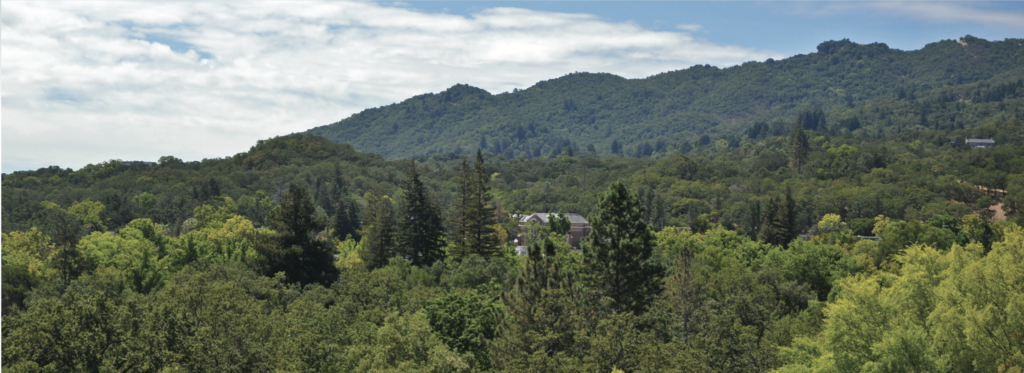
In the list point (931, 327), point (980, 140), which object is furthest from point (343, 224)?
point (980, 140)

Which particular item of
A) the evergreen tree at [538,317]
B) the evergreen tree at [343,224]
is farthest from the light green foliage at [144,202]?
the evergreen tree at [538,317]

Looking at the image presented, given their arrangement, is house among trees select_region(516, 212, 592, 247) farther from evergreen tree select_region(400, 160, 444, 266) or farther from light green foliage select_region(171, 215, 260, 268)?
Result: light green foliage select_region(171, 215, 260, 268)

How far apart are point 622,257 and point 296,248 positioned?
25.3 meters

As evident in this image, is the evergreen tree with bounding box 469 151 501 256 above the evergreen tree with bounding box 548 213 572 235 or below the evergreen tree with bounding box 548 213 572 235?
above

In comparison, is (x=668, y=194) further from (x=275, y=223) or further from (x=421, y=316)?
(x=421, y=316)

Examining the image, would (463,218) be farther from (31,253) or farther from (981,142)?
(981,142)

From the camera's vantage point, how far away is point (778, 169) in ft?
593

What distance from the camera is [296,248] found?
52.4 metres

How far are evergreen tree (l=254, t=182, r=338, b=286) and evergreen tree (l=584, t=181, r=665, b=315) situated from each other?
23258mm

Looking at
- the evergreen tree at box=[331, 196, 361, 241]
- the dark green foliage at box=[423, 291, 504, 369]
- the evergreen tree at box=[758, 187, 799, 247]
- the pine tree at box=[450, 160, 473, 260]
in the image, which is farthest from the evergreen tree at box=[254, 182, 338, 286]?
the evergreen tree at box=[758, 187, 799, 247]

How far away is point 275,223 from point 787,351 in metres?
36.6

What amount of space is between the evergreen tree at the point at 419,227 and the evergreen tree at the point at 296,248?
7173mm

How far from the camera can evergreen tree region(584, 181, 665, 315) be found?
39.3 metres

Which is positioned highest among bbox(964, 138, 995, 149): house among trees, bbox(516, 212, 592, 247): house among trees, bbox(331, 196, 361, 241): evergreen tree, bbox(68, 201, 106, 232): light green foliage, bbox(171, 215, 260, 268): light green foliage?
bbox(964, 138, 995, 149): house among trees
